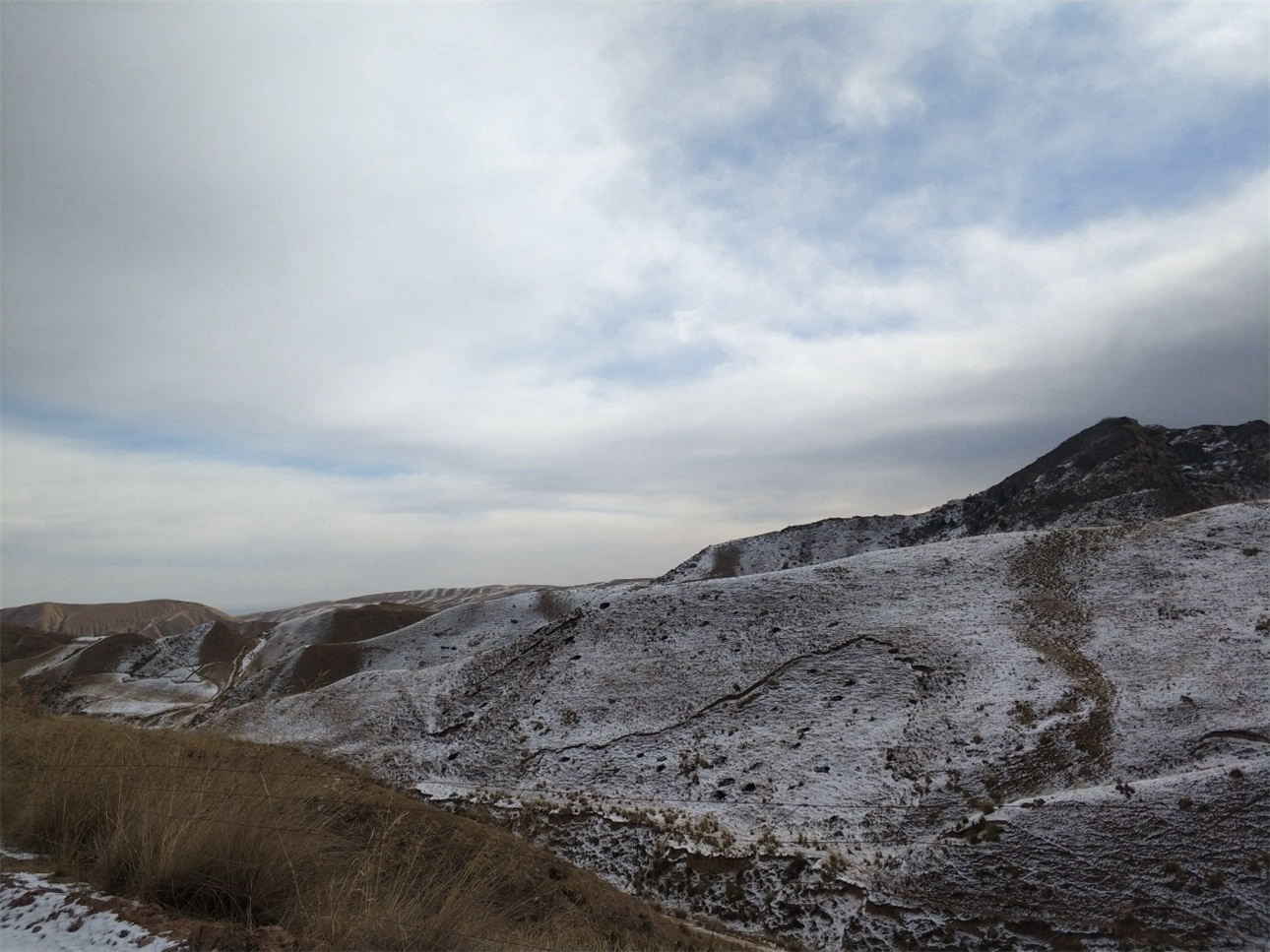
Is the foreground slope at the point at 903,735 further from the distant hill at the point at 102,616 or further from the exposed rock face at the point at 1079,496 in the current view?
the distant hill at the point at 102,616

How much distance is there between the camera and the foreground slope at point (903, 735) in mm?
12789

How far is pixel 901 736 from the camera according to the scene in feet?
64.6

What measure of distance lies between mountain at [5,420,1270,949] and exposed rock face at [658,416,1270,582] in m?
22.1

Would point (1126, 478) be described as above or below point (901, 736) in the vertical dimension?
above

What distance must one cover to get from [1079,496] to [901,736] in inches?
1713

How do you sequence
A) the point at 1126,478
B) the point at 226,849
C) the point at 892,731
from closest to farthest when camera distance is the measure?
the point at 226,849
the point at 892,731
the point at 1126,478

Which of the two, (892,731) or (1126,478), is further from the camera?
(1126,478)

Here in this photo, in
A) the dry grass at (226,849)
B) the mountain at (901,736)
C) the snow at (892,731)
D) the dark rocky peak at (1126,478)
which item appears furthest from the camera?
the dark rocky peak at (1126,478)

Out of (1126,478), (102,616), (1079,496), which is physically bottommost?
(102,616)

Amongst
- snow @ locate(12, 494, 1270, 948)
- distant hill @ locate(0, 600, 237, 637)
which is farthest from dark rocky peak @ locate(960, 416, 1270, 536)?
distant hill @ locate(0, 600, 237, 637)

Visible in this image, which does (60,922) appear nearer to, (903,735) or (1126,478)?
(903,735)

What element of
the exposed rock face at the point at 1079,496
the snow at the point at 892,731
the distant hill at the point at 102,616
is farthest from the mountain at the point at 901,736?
the distant hill at the point at 102,616

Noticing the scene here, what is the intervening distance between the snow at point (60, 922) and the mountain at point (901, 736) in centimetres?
1197

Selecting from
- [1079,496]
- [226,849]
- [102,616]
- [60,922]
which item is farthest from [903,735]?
[102,616]
